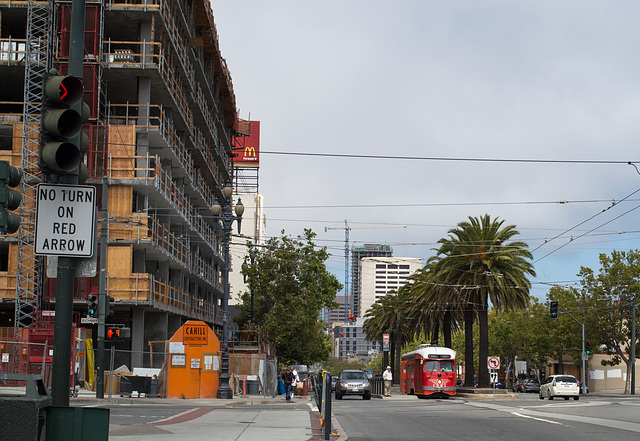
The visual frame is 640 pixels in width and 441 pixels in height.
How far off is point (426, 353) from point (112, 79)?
24141 millimetres

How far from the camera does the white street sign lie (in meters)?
8.93

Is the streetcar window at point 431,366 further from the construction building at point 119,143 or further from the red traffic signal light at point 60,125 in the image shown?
the red traffic signal light at point 60,125

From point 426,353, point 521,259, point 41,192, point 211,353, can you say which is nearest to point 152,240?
point 211,353

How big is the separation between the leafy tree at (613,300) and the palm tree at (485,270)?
18341 millimetres

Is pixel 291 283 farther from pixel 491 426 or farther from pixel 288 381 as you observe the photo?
pixel 491 426

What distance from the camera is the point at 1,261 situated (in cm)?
4509

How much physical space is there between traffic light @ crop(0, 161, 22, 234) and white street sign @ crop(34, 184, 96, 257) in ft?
0.99

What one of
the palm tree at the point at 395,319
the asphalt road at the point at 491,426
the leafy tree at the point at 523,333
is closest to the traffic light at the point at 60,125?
the asphalt road at the point at 491,426

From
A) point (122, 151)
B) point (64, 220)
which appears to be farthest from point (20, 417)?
point (122, 151)

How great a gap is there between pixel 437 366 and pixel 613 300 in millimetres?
22959

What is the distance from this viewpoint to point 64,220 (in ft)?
29.6

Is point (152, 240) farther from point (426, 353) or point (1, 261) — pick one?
point (426, 353)

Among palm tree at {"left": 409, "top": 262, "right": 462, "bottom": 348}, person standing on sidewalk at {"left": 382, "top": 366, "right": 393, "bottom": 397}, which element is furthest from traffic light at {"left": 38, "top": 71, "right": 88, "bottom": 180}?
palm tree at {"left": 409, "top": 262, "right": 462, "bottom": 348}

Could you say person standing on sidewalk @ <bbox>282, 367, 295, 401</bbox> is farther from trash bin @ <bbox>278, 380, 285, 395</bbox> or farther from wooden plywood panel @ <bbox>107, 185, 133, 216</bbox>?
wooden plywood panel @ <bbox>107, 185, 133, 216</bbox>
